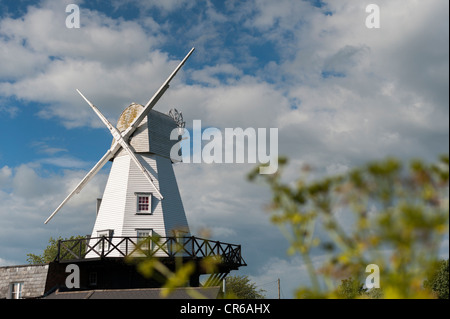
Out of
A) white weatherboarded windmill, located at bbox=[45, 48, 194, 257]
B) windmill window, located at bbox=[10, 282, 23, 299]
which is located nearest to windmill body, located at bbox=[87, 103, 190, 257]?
white weatherboarded windmill, located at bbox=[45, 48, 194, 257]

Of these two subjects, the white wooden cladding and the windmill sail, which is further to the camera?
the windmill sail

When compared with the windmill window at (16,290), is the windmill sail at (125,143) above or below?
above

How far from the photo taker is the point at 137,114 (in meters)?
28.4

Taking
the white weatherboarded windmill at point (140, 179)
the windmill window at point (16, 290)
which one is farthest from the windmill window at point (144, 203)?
the windmill window at point (16, 290)

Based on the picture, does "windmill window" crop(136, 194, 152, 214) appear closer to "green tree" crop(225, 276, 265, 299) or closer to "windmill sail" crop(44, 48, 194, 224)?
"windmill sail" crop(44, 48, 194, 224)

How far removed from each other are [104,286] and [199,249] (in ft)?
17.2

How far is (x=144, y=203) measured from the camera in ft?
85.7

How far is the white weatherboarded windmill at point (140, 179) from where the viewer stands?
84.2 ft

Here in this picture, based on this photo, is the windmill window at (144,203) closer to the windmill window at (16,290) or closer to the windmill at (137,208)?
the windmill at (137,208)

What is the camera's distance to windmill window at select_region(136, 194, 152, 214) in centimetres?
2588

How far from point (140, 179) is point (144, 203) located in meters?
1.43

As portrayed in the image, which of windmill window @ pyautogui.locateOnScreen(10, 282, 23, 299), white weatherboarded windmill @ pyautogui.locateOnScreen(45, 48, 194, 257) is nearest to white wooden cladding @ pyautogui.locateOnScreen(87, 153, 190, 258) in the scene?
white weatherboarded windmill @ pyautogui.locateOnScreen(45, 48, 194, 257)

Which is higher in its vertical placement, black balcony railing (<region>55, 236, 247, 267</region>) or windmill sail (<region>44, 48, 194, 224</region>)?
windmill sail (<region>44, 48, 194, 224</region>)
